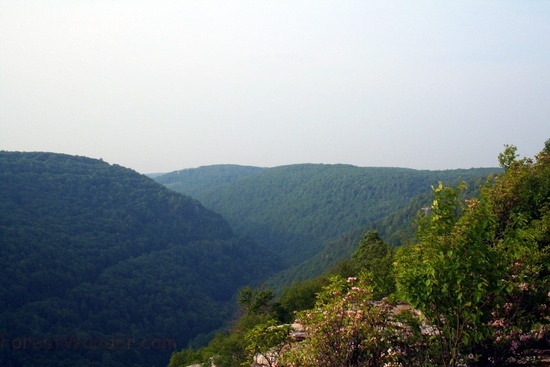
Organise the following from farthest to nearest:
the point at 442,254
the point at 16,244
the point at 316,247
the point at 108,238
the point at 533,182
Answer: the point at 316,247
the point at 108,238
the point at 16,244
the point at 533,182
the point at 442,254

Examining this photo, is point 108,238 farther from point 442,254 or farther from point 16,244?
point 442,254

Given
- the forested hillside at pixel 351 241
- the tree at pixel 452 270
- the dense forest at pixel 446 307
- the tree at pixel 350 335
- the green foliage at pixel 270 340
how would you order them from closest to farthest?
the tree at pixel 452 270 → the dense forest at pixel 446 307 → the tree at pixel 350 335 → the green foliage at pixel 270 340 → the forested hillside at pixel 351 241

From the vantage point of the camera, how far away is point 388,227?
116688 mm

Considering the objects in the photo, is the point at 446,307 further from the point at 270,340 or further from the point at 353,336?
the point at 270,340

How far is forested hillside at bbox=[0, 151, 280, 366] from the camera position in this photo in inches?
A: 3108

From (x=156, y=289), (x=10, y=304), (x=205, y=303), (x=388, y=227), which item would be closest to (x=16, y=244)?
(x=10, y=304)

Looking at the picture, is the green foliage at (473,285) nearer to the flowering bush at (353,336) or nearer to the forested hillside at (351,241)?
the flowering bush at (353,336)

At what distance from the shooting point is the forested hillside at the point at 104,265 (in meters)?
78.9

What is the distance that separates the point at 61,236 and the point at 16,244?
661 inches

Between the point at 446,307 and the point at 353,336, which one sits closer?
the point at 446,307

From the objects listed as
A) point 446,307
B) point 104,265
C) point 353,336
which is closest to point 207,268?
point 104,265

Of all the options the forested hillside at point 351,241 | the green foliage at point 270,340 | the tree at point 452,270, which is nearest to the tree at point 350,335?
the tree at point 452,270

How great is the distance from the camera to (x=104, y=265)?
367ft

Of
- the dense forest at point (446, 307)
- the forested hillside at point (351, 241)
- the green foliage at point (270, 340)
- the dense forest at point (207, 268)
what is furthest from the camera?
the forested hillside at point (351, 241)
